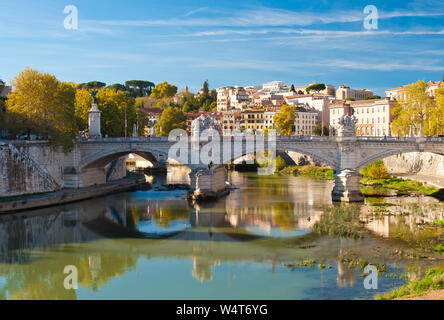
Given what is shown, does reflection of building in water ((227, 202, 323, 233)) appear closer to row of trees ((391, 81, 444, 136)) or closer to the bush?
the bush

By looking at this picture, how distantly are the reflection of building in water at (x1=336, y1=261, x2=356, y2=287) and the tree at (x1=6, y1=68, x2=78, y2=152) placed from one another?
69.4ft

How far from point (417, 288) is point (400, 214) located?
13.1m

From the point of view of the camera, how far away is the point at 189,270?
16969 millimetres

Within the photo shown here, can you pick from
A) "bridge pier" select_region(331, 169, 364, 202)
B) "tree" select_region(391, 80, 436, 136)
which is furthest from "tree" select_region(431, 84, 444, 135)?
"bridge pier" select_region(331, 169, 364, 202)

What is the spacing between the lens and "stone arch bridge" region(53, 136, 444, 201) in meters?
31.2

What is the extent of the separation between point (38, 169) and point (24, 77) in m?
5.87

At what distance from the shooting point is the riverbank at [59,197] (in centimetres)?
2636

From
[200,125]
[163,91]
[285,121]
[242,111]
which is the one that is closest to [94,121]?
[200,125]

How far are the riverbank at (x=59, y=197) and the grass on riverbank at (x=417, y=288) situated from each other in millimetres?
19644

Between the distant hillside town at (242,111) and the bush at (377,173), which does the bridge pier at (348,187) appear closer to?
the distant hillside town at (242,111)

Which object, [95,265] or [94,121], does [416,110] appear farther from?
[95,265]

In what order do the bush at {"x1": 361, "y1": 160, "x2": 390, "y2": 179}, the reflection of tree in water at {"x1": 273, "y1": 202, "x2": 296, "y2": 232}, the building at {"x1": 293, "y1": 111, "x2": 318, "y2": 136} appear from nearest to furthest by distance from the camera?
1. the reflection of tree in water at {"x1": 273, "y1": 202, "x2": 296, "y2": 232}
2. the bush at {"x1": 361, "y1": 160, "x2": 390, "y2": 179}
3. the building at {"x1": 293, "y1": 111, "x2": 318, "y2": 136}
